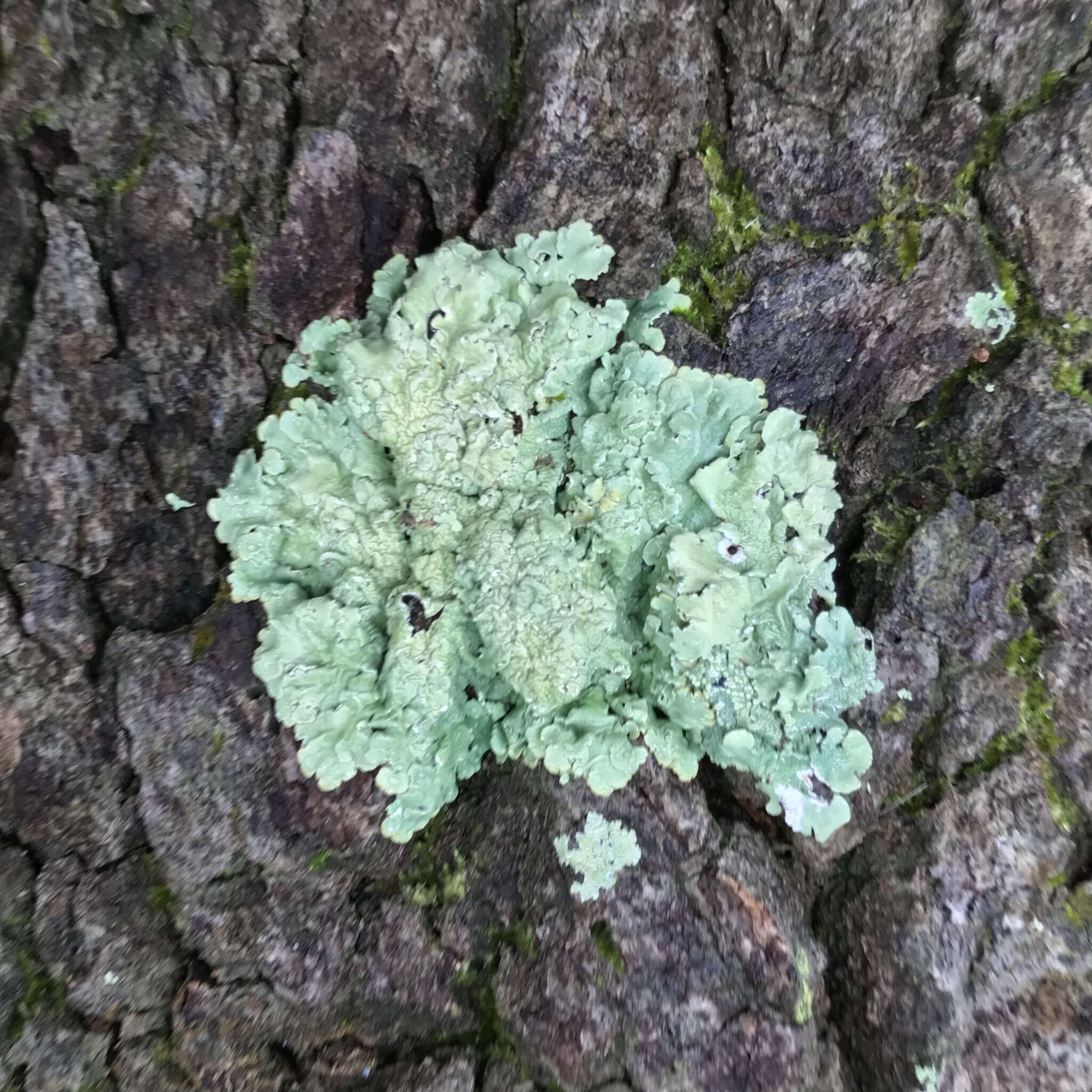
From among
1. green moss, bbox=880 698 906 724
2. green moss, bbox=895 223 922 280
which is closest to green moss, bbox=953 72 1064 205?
green moss, bbox=895 223 922 280

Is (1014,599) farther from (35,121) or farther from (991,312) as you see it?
(35,121)

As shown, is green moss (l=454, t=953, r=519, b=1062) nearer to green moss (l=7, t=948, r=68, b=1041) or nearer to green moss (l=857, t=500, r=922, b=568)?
green moss (l=7, t=948, r=68, b=1041)

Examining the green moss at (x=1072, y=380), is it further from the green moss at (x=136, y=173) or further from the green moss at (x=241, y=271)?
the green moss at (x=136, y=173)

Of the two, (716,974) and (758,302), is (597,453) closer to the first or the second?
(758,302)

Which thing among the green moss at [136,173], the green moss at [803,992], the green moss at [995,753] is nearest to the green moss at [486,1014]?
the green moss at [803,992]

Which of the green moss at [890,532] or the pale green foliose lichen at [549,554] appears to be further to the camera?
the green moss at [890,532]

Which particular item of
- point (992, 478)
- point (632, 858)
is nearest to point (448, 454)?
point (632, 858)
